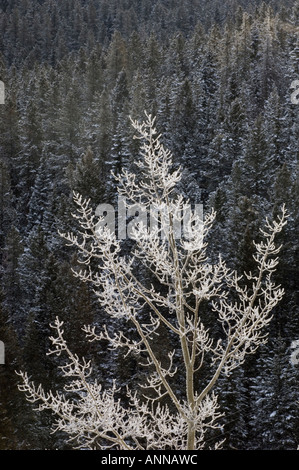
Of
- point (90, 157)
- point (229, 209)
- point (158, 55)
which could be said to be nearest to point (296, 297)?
point (229, 209)

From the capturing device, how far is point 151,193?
8.32 metres

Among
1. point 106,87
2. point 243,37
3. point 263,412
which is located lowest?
point 263,412

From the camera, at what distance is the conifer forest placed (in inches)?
953

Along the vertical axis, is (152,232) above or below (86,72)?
above

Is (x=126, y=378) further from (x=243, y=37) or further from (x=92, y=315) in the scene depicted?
(x=243, y=37)

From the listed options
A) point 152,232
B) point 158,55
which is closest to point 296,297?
point 152,232

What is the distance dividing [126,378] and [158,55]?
6203 cm

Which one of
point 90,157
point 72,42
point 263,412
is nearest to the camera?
point 263,412

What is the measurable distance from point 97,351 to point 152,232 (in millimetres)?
28976

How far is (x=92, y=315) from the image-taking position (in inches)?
1378

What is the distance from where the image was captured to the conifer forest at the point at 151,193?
79.4 ft

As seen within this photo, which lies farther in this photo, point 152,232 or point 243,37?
point 243,37
